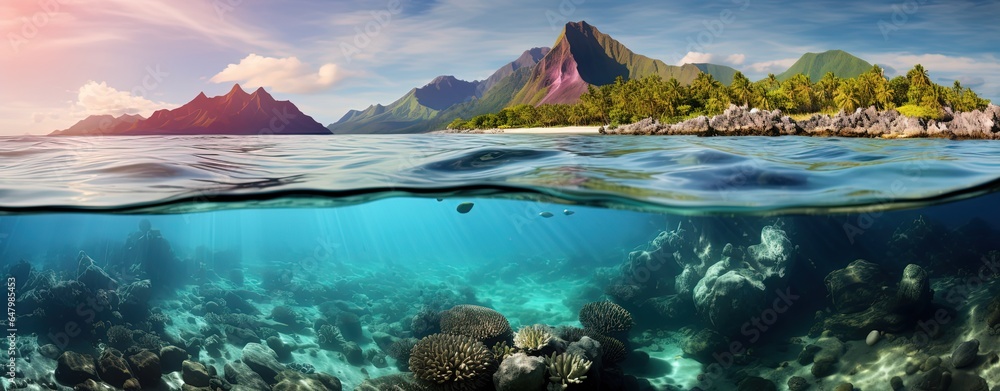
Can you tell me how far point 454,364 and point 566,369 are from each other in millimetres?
1872

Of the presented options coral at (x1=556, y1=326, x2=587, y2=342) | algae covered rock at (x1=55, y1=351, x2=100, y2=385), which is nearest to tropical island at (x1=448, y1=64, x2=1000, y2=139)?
coral at (x1=556, y1=326, x2=587, y2=342)

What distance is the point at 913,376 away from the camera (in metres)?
9.92

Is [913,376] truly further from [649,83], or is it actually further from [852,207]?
[649,83]

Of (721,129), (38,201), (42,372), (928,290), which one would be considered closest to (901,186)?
(928,290)

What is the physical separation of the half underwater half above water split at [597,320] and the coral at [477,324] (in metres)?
0.05

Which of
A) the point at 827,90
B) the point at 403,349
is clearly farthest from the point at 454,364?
the point at 827,90

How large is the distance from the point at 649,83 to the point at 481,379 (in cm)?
7428

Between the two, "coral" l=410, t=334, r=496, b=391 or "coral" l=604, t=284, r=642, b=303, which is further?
"coral" l=604, t=284, r=642, b=303

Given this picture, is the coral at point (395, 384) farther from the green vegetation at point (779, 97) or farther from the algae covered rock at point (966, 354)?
the green vegetation at point (779, 97)

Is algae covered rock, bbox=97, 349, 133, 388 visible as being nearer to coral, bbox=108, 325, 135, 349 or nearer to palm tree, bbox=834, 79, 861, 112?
coral, bbox=108, 325, 135, 349

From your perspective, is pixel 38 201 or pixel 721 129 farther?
pixel 721 129

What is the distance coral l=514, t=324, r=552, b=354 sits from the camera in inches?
348

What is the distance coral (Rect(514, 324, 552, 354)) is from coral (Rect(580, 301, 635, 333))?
3427 mm

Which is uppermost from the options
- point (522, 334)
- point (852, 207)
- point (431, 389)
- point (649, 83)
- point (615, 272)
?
point (649, 83)
